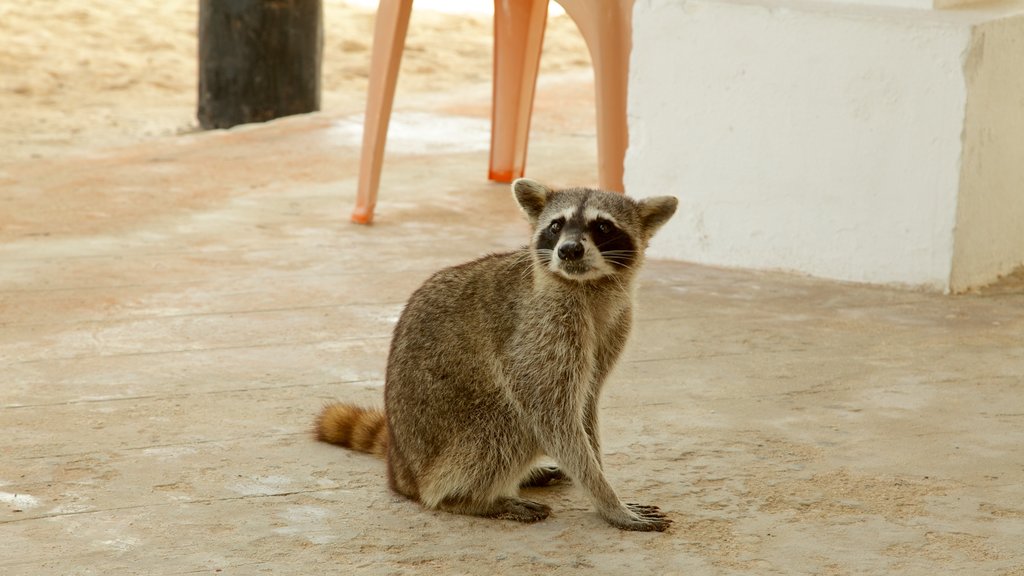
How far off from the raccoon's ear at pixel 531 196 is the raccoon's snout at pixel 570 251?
0.80 feet

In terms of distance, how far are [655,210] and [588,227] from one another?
0.22 m

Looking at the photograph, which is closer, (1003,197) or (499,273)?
(499,273)

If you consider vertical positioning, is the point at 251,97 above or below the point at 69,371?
above

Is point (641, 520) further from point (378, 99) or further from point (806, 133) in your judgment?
point (378, 99)

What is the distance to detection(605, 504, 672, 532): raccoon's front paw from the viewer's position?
116 inches

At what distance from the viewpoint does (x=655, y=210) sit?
3.18m

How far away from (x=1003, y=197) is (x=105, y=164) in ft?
12.8

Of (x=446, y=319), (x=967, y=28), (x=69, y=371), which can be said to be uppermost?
(x=967, y=28)

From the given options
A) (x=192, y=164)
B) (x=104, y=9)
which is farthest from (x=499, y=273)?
A: (x=104, y=9)

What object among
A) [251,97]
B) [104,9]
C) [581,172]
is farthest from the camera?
[104,9]

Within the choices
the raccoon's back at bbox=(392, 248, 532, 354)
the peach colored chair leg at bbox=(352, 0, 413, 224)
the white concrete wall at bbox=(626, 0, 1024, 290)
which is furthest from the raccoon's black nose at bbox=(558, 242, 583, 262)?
the peach colored chair leg at bbox=(352, 0, 413, 224)

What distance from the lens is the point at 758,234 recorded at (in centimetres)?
507

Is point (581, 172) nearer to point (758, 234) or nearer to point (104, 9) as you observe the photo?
point (758, 234)

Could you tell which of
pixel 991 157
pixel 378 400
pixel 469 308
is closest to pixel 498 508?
pixel 469 308
